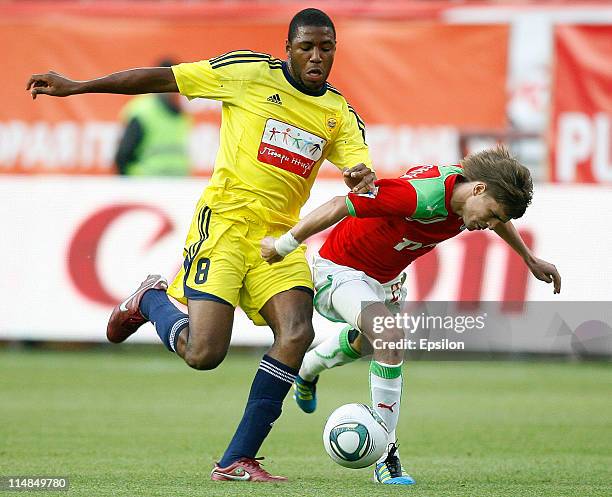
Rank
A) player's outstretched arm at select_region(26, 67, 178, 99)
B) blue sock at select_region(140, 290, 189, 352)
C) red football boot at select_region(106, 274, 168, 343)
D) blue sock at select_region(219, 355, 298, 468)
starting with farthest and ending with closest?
red football boot at select_region(106, 274, 168, 343) → blue sock at select_region(140, 290, 189, 352) → player's outstretched arm at select_region(26, 67, 178, 99) → blue sock at select_region(219, 355, 298, 468)

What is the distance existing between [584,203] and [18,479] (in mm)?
7844

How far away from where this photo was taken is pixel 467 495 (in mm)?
6062

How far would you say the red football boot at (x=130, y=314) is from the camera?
769 cm

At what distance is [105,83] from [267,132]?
0.91 m

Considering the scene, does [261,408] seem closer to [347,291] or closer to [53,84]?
[347,291]

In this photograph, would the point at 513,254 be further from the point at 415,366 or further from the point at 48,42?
the point at 48,42

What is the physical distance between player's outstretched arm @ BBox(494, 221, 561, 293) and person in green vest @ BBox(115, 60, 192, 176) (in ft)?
24.5

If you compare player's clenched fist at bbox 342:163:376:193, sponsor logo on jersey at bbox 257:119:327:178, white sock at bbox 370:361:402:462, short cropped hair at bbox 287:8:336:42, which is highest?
short cropped hair at bbox 287:8:336:42

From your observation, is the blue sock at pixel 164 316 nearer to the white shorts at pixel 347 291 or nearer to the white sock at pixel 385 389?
the white shorts at pixel 347 291

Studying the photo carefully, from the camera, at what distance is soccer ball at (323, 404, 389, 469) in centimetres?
632

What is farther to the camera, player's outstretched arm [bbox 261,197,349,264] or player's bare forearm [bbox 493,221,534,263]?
player's bare forearm [bbox 493,221,534,263]

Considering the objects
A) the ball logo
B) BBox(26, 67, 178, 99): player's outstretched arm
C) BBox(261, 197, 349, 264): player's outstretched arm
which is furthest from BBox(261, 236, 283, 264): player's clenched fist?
BBox(26, 67, 178, 99): player's outstretched arm

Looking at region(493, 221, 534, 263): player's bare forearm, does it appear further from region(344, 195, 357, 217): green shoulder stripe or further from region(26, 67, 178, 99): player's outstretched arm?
region(26, 67, 178, 99): player's outstretched arm

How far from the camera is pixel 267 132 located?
7.09 meters
